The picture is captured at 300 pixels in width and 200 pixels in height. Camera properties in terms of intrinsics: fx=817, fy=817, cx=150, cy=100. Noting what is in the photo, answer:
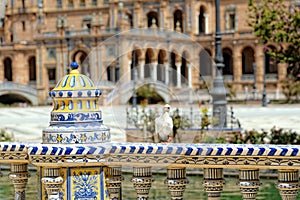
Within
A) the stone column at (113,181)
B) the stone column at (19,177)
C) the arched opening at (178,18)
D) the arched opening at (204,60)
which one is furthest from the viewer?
the arched opening at (178,18)

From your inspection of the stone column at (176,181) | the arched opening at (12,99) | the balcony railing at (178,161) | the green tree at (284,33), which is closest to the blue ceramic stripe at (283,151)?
the balcony railing at (178,161)

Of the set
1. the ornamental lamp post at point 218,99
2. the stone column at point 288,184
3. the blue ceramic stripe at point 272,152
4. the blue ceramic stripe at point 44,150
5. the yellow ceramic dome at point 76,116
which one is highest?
the ornamental lamp post at point 218,99

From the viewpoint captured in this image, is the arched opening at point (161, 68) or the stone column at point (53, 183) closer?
the stone column at point (53, 183)

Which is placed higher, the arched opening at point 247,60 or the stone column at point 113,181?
the arched opening at point 247,60

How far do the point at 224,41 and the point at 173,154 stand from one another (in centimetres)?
6552

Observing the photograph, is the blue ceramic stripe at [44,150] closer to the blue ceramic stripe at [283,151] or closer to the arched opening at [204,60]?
the blue ceramic stripe at [283,151]

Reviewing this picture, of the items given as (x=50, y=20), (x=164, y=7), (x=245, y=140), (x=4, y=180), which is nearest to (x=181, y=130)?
(x=245, y=140)

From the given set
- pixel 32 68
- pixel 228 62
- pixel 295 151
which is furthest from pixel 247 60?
pixel 295 151

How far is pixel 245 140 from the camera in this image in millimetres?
19219

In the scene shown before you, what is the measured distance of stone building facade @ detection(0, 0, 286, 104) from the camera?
6475 centimetres

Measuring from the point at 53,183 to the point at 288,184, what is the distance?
75.2 inches

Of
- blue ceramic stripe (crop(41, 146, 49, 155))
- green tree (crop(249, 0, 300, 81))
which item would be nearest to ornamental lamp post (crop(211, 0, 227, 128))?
green tree (crop(249, 0, 300, 81))

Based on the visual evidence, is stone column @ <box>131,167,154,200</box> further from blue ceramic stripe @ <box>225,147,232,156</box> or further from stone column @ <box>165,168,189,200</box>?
blue ceramic stripe @ <box>225,147,232,156</box>

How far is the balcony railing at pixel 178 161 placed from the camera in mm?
6473
